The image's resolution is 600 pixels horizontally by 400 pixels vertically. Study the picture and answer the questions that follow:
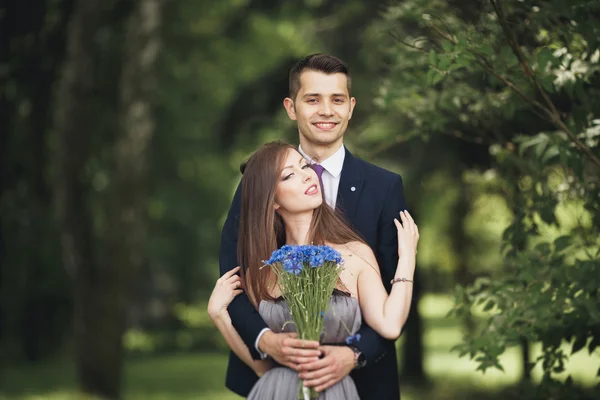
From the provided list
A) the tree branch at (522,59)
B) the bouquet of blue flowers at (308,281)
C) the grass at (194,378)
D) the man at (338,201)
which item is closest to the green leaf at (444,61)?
the tree branch at (522,59)

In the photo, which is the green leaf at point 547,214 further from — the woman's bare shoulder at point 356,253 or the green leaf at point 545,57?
the woman's bare shoulder at point 356,253

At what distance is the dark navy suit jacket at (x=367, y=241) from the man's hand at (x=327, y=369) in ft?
0.47

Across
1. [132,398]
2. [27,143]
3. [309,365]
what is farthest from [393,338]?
[132,398]

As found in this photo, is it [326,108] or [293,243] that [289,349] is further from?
[326,108]

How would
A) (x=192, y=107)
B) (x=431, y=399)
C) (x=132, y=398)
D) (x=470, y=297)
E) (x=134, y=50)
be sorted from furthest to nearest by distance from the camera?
(x=192, y=107)
(x=132, y=398)
(x=431, y=399)
(x=134, y=50)
(x=470, y=297)

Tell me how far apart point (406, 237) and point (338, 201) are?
34 centimetres

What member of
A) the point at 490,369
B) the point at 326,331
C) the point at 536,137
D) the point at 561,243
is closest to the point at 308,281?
the point at 326,331

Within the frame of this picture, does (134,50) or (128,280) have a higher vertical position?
(134,50)

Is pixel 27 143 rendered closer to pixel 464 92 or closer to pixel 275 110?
pixel 275 110

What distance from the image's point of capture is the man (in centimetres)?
407

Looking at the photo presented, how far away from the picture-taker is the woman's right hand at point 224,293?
4.13 meters

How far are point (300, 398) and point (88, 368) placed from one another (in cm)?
1028

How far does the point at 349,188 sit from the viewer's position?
4.27 meters

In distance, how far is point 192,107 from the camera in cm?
2433
